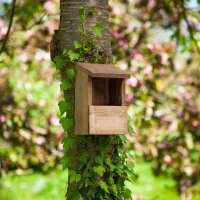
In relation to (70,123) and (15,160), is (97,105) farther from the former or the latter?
(15,160)

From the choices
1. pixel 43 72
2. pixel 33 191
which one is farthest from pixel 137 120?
pixel 33 191

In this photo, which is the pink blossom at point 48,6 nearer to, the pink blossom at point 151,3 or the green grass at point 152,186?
the pink blossom at point 151,3

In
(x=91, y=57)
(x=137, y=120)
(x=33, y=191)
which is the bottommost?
(x=33, y=191)

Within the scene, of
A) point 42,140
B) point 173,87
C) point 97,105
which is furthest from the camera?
point 173,87

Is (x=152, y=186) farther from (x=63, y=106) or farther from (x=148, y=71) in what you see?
(x=63, y=106)

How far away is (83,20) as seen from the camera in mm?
3818

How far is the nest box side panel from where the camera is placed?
3613 millimetres

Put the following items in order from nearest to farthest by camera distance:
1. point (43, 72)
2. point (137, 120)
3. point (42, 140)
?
1. point (137, 120)
2. point (42, 140)
3. point (43, 72)

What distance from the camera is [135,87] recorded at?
6.19 m

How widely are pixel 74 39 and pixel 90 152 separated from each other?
0.66m

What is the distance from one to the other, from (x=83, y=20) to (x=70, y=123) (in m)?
0.60

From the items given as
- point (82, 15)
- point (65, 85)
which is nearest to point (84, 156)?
point (65, 85)

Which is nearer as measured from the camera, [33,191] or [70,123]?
[70,123]

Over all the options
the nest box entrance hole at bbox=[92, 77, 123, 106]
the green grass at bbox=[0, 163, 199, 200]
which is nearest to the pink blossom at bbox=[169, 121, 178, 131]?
the green grass at bbox=[0, 163, 199, 200]
